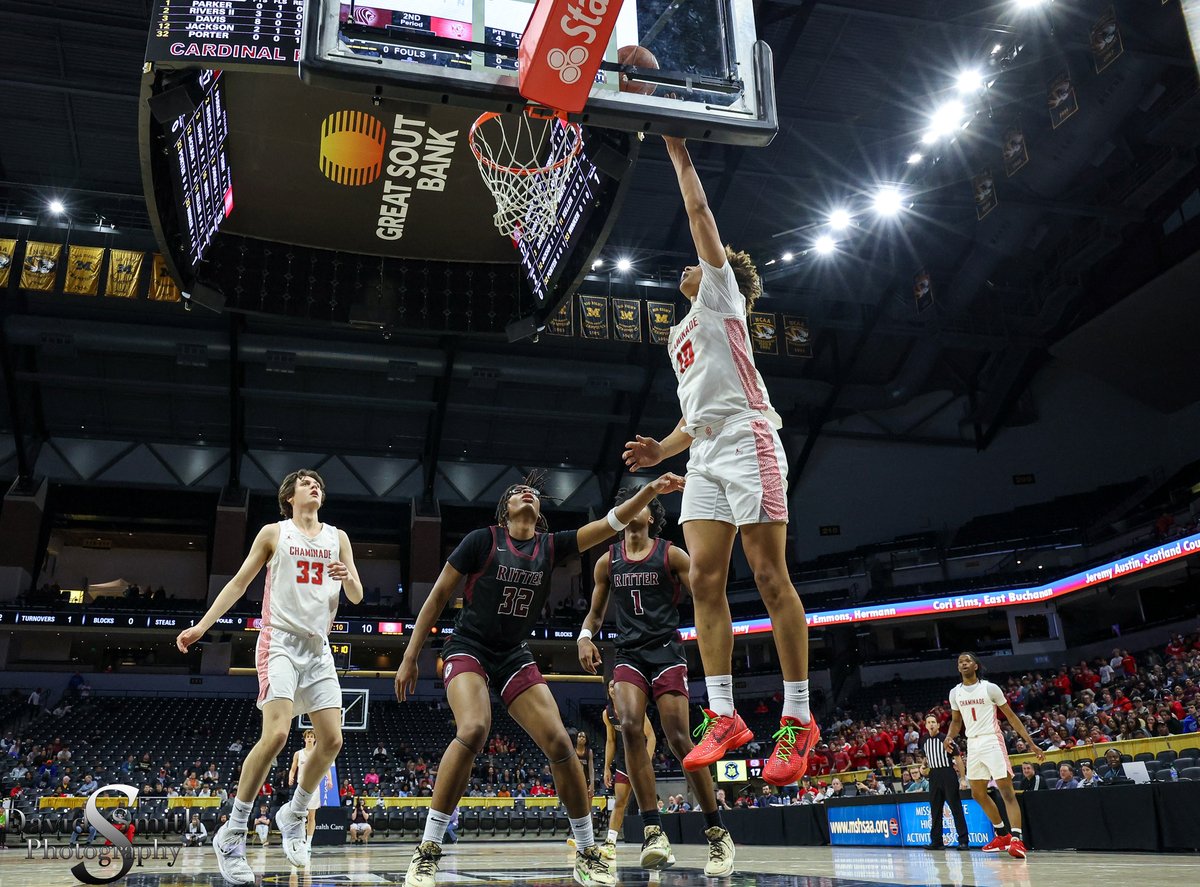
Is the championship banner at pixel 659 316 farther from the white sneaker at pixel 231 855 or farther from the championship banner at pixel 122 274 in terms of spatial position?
the white sneaker at pixel 231 855

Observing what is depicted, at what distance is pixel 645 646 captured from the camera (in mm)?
6465

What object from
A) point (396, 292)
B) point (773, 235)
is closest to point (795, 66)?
point (773, 235)

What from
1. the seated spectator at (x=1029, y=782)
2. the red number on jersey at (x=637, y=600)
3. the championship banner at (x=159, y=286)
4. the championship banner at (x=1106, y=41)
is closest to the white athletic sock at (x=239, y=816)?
the red number on jersey at (x=637, y=600)

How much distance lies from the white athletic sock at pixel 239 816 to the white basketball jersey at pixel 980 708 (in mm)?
7074

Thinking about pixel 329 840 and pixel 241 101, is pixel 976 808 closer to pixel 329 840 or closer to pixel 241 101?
pixel 241 101

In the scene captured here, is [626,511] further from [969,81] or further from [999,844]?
[969,81]

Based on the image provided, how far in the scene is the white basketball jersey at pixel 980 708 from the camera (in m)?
9.55

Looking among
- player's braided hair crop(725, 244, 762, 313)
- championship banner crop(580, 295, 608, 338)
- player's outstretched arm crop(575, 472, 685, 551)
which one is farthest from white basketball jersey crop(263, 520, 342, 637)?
championship banner crop(580, 295, 608, 338)

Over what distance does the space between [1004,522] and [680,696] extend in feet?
92.9

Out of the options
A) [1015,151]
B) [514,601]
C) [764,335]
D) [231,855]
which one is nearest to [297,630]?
[231,855]

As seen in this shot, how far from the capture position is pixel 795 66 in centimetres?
2030

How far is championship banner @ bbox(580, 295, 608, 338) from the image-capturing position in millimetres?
23466

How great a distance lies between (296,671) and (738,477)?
325cm

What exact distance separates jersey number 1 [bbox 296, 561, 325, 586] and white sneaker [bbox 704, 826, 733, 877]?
2904mm
